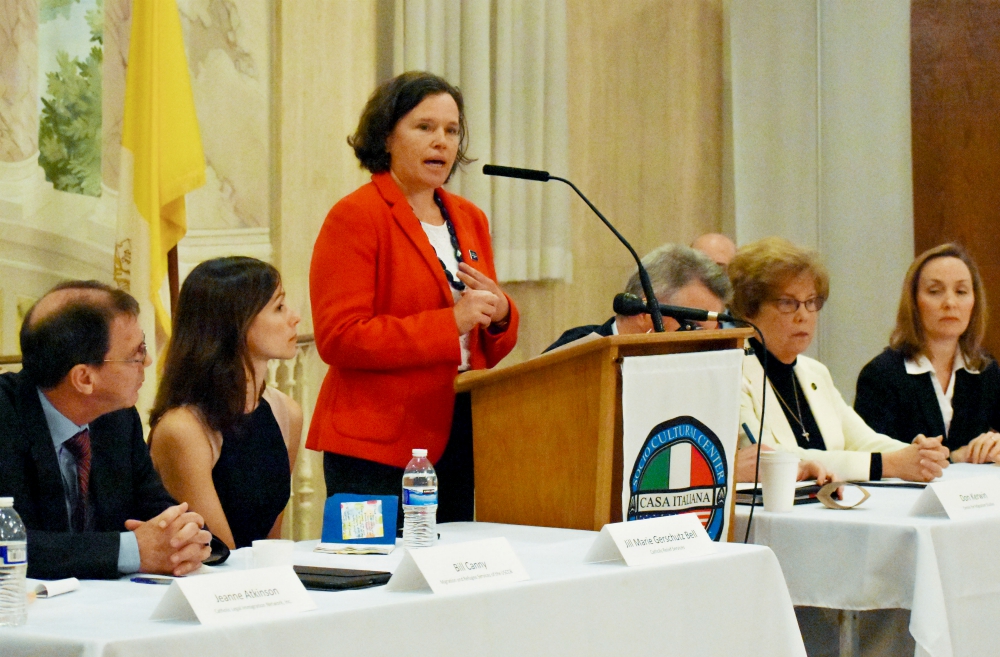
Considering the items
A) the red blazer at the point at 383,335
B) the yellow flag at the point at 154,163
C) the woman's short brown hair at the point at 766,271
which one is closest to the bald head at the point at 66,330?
the red blazer at the point at 383,335

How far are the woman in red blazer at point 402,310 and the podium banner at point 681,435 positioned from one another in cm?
53

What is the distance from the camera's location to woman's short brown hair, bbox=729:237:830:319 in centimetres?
351

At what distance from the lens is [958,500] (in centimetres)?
275

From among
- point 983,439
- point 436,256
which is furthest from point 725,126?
point 436,256

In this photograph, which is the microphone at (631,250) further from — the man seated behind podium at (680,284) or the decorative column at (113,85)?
the decorative column at (113,85)

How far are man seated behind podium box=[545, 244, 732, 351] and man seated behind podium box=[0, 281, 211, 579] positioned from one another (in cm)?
127

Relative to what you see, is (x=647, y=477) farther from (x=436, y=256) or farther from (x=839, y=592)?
(x=436, y=256)

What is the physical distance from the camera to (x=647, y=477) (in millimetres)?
2379

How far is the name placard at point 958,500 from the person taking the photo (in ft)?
8.87

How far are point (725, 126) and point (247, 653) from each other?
5765mm

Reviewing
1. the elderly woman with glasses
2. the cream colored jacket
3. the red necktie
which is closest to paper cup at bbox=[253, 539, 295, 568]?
the red necktie

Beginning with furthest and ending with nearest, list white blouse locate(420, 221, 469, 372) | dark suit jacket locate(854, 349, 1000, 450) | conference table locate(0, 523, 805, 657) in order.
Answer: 1. dark suit jacket locate(854, 349, 1000, 450)
2. white blouse locate(420, 221, 469, 372)
3. conference table locate(0, 523, 805, 657)

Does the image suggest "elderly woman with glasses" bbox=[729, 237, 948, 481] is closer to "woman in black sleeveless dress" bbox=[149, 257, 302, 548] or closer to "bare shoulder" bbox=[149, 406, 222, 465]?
"woman in black sleeveless dress" bbox=[149, 257, 302, 548]

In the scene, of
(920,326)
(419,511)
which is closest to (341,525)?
(419,511)
